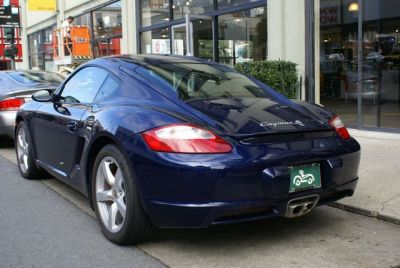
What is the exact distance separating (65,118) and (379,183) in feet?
10.9

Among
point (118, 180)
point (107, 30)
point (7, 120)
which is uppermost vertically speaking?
point (107, 30)

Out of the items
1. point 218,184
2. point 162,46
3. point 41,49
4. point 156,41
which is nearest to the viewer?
point 218,184

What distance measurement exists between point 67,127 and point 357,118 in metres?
6.18

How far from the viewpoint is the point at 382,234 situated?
4.05 metres

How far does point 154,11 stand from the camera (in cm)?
1538

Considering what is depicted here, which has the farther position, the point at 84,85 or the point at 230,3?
the point at 230,3

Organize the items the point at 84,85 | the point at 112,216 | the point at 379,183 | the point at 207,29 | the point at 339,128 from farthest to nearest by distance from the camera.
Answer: the point at 207,29
the point at 379,183
the point at 84,85
the point at 339,128
the point at 112,216

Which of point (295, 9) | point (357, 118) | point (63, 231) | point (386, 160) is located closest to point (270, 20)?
point (295, 9)

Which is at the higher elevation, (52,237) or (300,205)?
(300,205)

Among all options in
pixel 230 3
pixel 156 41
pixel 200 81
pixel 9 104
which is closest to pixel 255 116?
pixel 200 81

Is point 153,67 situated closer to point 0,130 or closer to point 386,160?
point 386,160

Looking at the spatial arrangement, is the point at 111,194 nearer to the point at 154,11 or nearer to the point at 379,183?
the point at 379,183

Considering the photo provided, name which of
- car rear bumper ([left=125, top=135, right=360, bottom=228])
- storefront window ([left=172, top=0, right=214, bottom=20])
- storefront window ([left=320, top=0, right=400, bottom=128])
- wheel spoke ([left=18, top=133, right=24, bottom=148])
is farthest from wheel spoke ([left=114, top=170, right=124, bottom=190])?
storefront window ([left=172, top=0, right=214, bottom=20])

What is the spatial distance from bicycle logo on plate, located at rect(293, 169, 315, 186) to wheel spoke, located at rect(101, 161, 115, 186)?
4.56 ft
